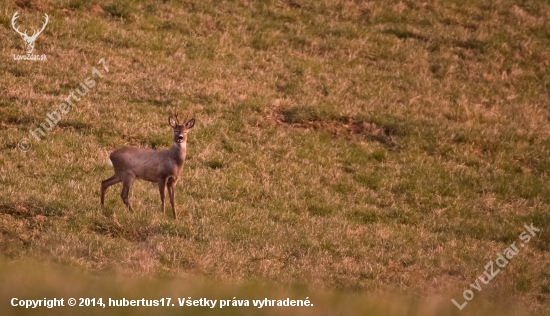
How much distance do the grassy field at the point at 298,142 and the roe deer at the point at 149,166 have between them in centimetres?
43

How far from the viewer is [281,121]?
19078 millimetres

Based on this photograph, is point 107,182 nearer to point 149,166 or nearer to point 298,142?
point 149,166

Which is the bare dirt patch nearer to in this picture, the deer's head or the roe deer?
the roe deer

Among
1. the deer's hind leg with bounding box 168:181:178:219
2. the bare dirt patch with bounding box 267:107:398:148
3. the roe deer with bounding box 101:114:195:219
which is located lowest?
the bare dirt patch with bounding box 267:107:398:148

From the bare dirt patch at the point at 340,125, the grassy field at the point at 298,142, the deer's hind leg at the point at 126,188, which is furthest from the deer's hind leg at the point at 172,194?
the bare dirt patch at the point at 340,125

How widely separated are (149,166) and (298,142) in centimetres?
551

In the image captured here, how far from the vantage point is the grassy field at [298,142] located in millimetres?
12109

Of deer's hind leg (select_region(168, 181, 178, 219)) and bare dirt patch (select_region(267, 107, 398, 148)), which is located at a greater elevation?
deer's hind leg (select_region(168, 181, 178, 219))

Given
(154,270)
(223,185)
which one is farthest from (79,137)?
(154,270)

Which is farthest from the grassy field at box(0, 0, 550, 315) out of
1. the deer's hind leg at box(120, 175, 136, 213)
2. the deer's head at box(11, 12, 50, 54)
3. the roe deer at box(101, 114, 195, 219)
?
the roe deer at box(101, 114, 195, 219)

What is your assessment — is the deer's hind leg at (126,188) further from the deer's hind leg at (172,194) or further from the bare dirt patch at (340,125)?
the bare dirt patch at (340,125)

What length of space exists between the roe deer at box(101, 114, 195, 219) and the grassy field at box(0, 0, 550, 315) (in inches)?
17.0

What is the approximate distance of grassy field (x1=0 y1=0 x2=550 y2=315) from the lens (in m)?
12.1

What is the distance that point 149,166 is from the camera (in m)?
13.3
